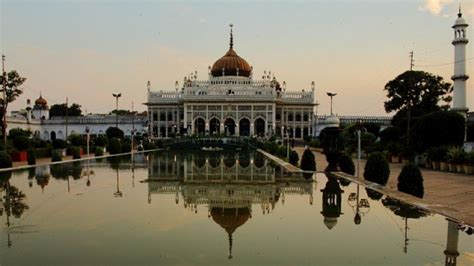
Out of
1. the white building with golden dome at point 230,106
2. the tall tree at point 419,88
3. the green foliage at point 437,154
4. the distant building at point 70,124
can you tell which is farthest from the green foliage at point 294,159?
the distant building at point 70,124

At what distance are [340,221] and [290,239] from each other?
1.43m

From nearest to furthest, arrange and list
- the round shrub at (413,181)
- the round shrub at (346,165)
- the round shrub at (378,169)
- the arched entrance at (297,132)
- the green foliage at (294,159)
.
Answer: the round shrub at (413,181) < the round shrub at (378,169) < the round shrub at (346,165) < the green foliage at (294,159) < the arched entrance at (297,132)

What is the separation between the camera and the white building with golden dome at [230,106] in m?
58.8

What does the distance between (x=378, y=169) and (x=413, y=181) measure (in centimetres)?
229

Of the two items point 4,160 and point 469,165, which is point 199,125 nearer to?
point 4,160

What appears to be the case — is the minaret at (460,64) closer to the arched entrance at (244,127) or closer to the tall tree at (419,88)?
the tall tree at (419,88)

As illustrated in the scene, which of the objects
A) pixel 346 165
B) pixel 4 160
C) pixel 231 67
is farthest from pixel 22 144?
pixel 231 67

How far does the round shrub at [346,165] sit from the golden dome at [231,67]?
47.9m

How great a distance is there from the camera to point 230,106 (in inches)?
2317

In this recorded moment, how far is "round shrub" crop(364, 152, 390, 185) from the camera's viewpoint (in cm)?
1115

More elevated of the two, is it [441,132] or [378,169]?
[441,132]

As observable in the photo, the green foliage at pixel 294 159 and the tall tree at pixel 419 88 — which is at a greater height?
the tall tree at pixel 419 88

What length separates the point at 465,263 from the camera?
4.55 metres

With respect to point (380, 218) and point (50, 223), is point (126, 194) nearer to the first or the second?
point (50, 223)
